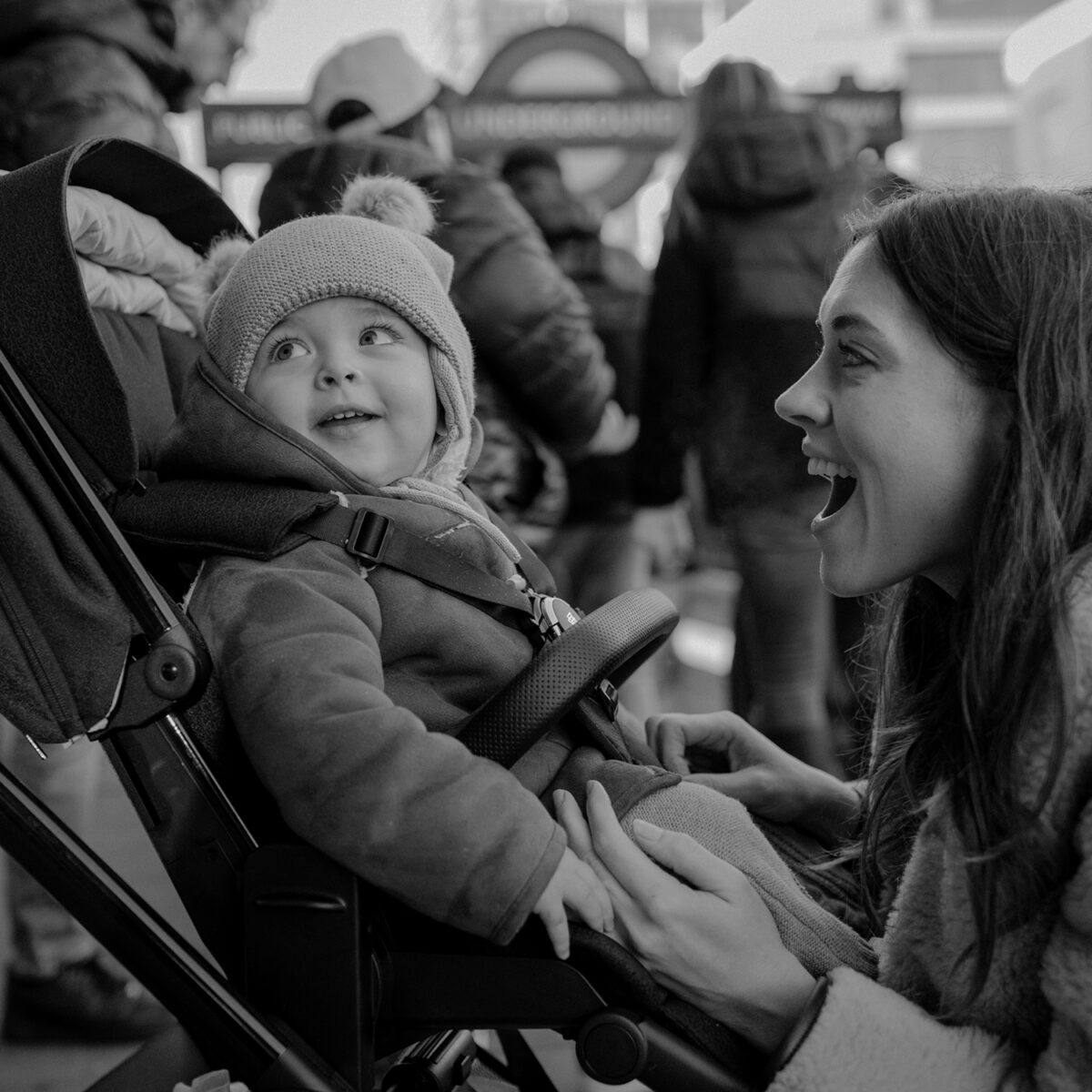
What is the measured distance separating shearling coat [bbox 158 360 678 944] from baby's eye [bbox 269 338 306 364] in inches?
4.0

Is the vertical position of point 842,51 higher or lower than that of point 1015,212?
higher

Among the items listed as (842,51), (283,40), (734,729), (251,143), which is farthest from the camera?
(842,51)

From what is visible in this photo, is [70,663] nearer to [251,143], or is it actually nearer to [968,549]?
[968,549]

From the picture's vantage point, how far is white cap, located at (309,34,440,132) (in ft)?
9.22

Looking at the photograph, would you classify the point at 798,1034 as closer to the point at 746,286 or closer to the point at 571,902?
the point at 571,902

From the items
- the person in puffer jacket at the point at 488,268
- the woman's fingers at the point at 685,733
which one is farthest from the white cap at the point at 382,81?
the woman's fingers at the point at 685,733

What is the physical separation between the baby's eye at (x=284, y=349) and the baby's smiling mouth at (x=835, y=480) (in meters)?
0.59

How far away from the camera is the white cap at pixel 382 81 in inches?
111

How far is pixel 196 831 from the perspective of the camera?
3.94ft

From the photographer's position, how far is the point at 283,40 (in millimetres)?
5750

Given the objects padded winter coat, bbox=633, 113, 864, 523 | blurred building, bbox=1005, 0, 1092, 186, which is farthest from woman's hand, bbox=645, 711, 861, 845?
blurred building, bbox=1005, 0, 1092, 186

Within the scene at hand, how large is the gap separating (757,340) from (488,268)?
3.22 feet

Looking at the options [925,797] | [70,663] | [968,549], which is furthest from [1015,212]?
[70,663]

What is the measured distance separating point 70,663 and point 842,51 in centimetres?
1506
